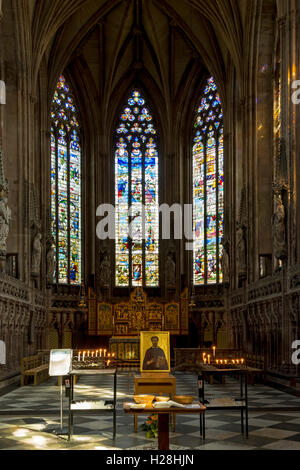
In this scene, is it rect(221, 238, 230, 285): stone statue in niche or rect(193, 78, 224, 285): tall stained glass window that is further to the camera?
rect(193, 78, 224, 285): tall stained glass window

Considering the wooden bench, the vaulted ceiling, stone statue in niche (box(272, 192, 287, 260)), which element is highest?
the vaulted ceiling

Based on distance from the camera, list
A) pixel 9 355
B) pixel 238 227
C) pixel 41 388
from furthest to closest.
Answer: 1. pixel 238 227
2. pixel 9 355
3. pixel 41 388

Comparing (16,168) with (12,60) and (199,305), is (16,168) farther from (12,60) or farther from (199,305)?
(199,305)

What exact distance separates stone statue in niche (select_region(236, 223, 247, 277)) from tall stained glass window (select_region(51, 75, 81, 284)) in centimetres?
989

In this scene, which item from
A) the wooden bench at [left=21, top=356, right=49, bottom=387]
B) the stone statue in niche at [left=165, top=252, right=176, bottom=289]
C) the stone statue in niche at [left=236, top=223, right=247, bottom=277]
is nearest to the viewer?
the wooden bench at [left=21, top=356, right=49, bottom=387]

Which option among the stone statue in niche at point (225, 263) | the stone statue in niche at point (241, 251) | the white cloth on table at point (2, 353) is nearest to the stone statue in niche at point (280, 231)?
the stone statue in niche at point (241, 251)

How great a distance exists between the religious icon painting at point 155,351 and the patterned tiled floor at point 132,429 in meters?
0.96

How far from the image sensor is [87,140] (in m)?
33.9

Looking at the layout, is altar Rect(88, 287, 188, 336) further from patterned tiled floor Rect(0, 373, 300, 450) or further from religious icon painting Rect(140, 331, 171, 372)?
religious icon painting Rect(140, 331, 171, 372)

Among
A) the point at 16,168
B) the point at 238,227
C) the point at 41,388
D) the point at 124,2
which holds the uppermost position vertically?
the point at 124,2

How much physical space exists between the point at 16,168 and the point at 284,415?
53.6 ft

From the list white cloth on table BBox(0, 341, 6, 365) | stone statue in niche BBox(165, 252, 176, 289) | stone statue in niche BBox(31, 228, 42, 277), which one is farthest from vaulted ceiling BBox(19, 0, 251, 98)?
white cloth on table BBox(0, 341, 6, 365)

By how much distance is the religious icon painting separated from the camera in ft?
31.6
